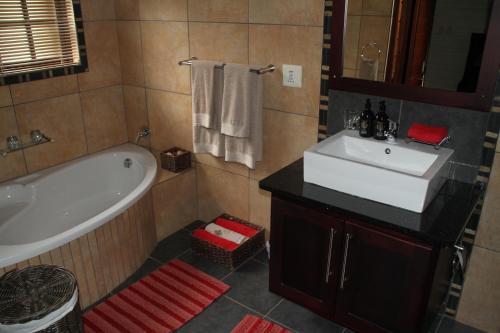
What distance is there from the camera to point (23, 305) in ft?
5.70

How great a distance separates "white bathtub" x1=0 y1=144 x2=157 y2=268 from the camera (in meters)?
2.68

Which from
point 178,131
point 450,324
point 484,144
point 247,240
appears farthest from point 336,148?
point 178,131

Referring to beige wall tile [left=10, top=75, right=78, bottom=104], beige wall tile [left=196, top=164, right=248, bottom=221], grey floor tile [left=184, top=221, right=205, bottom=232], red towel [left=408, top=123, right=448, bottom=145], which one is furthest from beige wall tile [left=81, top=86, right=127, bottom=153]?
red towel [left=408, top=123, right=448, bottom=145]

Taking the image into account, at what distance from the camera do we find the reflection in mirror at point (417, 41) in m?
1.88

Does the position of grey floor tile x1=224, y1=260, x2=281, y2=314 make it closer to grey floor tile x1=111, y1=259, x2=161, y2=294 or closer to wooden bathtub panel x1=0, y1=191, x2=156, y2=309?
grey floor tile x1=111, y1=259, x2=161, y2=294

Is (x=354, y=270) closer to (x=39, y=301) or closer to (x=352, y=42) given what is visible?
(x=352, y=42)

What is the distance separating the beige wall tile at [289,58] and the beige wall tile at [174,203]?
35.3 inches

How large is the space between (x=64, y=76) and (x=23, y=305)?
1.74m

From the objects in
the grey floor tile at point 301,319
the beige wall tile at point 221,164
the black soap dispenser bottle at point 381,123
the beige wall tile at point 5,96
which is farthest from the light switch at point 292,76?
the beige wall tile at point 5,96

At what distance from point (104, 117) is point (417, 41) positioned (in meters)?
2.27

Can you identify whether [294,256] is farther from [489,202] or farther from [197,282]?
[489,202]

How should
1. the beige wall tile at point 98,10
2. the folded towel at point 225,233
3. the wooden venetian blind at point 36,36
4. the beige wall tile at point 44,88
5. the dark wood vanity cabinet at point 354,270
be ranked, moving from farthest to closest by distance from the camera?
the beige wall tile at point 98,10
the folded towel at point 225,233
the beige wall tile at point 44,88
the wooden venetian blind at point 36,36
the dark wood vanity cabinet at point 354,270

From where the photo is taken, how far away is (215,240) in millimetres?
2889

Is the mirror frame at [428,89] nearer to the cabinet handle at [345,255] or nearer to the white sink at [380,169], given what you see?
the white sink at [380,169]
